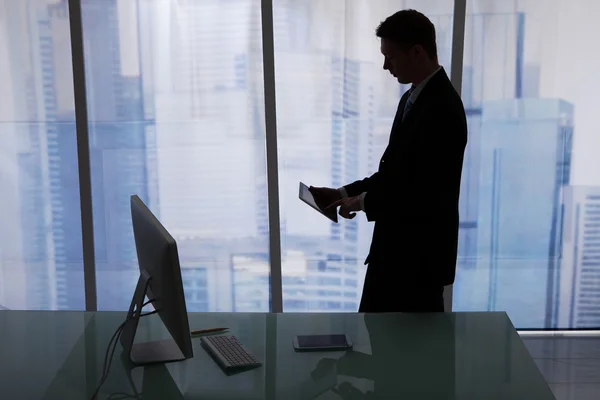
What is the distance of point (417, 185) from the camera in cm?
258

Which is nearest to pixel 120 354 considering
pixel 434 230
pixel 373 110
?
pixel 434 230

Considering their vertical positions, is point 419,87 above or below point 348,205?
above

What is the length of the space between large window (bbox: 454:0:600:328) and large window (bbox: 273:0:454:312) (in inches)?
12.5

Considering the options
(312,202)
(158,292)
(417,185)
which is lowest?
(158,292)

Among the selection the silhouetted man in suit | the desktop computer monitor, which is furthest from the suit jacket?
the desktop computer monitor

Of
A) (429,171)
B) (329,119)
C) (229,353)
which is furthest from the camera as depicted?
(329,119)

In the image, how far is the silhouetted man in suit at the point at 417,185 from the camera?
100 inches

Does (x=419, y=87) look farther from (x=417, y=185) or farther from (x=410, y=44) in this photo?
(x=417, y=185)

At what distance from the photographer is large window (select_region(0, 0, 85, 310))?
13.1ft

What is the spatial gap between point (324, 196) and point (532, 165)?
164cm

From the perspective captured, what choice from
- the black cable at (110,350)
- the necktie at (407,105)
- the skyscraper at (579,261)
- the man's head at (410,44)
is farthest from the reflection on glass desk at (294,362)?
the skyscraper at (579,261)

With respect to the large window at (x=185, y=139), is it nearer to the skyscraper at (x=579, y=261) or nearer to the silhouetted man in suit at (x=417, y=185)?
the silhouetted man in suit at (x=417, y=185)

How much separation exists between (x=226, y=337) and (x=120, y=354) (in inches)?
12.6

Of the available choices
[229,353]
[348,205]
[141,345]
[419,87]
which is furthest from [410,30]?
[141,345]
